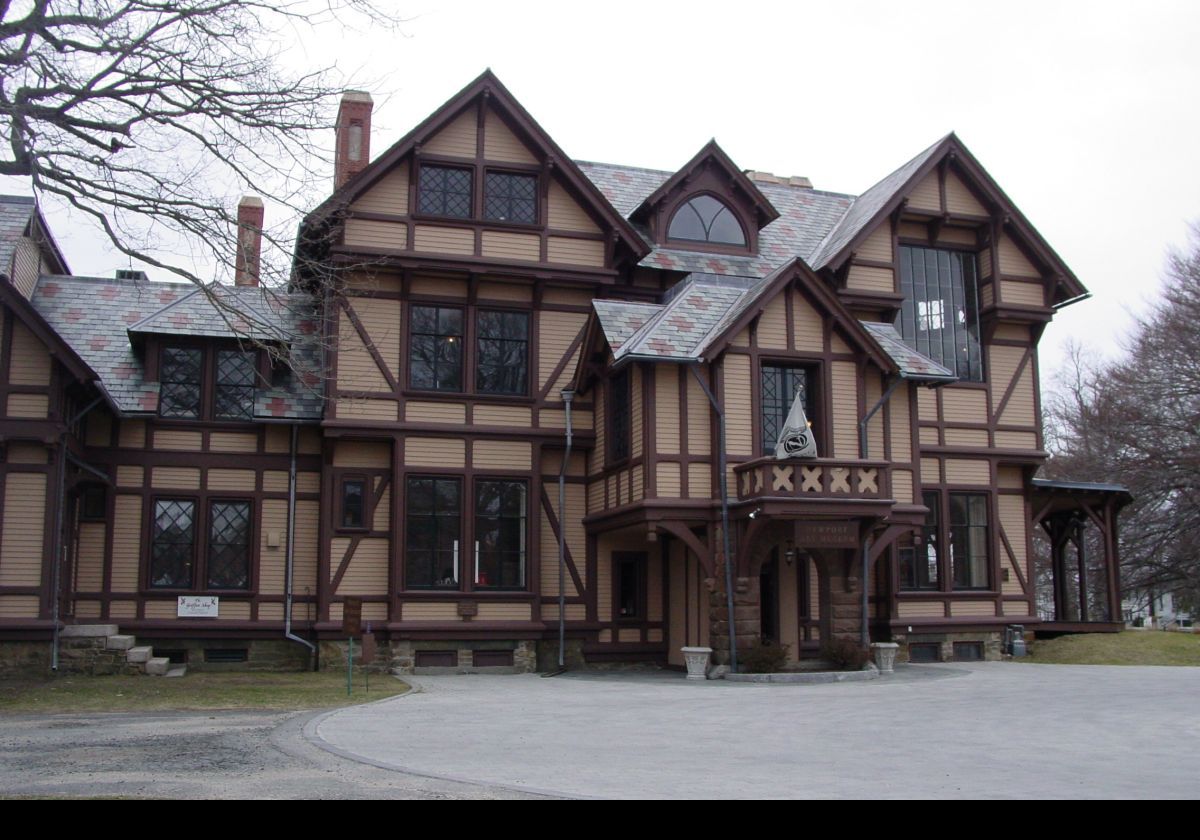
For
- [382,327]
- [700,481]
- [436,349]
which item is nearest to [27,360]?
[382,327]

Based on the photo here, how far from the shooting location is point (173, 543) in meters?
25.0

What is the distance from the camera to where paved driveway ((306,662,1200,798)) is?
966 centimetres

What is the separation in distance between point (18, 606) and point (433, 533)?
8041 mm

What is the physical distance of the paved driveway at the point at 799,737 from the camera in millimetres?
9664

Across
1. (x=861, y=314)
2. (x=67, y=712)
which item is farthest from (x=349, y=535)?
(x=861, y=314)

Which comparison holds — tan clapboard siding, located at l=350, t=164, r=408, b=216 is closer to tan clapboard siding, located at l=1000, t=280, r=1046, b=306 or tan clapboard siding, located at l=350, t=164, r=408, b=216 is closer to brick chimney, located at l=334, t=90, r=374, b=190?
brick chimney, located at l=334, t=90, r=374, b=190

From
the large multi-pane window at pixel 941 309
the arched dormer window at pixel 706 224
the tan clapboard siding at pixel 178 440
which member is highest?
the arched dormer window at pixel 706 224

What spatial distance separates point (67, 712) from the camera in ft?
53.9

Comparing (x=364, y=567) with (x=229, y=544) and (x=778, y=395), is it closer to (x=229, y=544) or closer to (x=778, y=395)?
(x=229, y=544)

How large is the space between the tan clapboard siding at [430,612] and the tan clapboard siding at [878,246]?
1246 centimetres

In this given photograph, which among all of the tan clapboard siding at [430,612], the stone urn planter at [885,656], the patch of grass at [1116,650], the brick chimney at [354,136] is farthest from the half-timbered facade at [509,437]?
the brick chimney at [354,136]

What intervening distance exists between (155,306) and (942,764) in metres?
21.7

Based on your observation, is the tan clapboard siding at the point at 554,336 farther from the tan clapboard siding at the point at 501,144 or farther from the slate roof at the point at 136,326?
the slate roof at the point at 136,326
